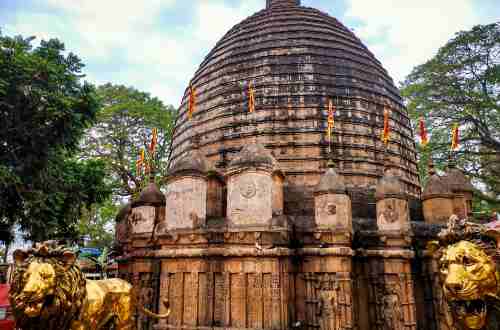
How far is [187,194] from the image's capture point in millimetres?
9320

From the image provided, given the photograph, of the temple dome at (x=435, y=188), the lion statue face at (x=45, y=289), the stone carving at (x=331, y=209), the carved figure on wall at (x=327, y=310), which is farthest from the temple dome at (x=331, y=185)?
the lion statue face at (x=45, y=289)

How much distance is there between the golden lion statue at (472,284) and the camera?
11.8 feet

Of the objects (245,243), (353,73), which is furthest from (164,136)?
(245,243)

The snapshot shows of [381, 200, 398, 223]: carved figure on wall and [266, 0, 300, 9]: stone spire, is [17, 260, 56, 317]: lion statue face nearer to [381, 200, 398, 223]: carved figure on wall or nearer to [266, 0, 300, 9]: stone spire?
[381, 200, 398, 223]: carved figure on wall

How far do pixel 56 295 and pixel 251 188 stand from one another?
5.01m

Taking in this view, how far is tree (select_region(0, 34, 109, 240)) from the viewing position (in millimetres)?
11805

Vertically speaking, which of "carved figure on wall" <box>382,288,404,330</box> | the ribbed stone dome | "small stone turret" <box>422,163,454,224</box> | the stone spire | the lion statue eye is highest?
the stone spire

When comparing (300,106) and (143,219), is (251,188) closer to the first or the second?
(143,219)

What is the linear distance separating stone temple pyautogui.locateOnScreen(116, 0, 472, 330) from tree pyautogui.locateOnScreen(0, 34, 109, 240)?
251 centimetres

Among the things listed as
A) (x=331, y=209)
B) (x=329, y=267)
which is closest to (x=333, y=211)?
(x=331, y=209)

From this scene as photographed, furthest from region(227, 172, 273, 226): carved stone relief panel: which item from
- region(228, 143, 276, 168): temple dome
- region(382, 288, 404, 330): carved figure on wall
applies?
region(382, 288, 404, 330): carved figure on wall

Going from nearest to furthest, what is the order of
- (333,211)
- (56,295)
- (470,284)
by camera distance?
(470,284) → (56,295) → (333,211)

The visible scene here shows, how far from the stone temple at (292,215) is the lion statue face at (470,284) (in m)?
2.92

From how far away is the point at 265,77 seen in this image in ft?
42.7
